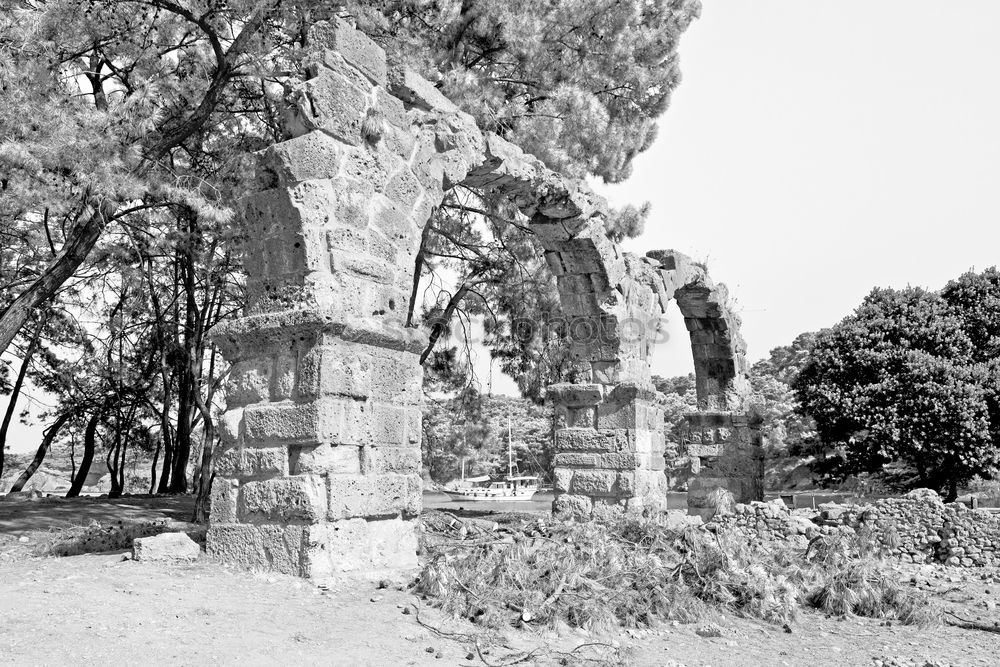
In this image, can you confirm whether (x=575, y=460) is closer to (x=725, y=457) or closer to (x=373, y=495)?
(x=725, y=457)

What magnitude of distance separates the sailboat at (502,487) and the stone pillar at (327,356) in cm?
2328

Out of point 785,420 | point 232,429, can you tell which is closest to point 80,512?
point 232,429

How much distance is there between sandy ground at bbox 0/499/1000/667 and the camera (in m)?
3.52

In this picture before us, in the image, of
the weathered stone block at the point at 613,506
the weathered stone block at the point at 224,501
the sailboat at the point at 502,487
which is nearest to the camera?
the weathered stone block at the point at 224,501

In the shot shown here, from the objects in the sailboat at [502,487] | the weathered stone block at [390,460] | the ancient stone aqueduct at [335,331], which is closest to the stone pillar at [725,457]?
the ancient stone aqueduct at [335,331]

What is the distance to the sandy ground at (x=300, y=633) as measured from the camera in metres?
3.52

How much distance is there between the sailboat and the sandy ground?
77.1 feet

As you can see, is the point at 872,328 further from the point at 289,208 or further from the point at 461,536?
the point at 289,208

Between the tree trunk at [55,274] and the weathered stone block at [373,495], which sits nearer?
the weathered stone block at [373,495]

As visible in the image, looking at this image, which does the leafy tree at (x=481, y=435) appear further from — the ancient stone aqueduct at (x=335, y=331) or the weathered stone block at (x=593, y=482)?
the ancient stone aqueduct at (x=335, y=331)

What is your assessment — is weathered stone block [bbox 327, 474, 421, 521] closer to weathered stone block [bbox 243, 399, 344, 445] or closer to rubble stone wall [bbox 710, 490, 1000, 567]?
weathered stone block [bbox 243, 399, 344, 445]

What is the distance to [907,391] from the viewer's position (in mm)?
16109

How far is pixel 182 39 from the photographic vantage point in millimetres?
8836

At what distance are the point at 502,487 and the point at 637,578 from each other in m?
34.4
